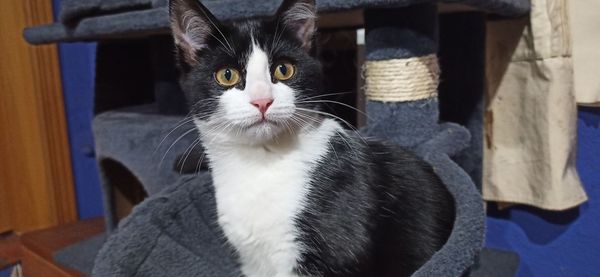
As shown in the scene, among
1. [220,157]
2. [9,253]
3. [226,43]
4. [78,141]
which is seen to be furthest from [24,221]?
[226,43]

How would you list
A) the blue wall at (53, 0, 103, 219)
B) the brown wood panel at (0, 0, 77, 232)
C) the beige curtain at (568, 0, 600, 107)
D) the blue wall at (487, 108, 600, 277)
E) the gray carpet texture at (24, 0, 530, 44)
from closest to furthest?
the gray carpet texture at (24, 0, 530, 44) → the beige curtain at (568, 0, 600, 107) → the blue wall at (487, 108, 600, 277) → the brown wood panel at (0, 0, 77, 232) → the blue wall at (53, 0, 103, 219)

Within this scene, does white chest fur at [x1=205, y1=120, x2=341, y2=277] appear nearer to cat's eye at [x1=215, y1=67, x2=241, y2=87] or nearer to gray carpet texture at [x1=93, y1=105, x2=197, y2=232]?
cat's eye at [x1=215, y1=67, x2=241, y2=87]

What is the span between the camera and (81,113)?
182cm

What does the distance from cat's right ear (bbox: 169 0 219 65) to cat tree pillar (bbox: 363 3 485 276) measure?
0.30 metres

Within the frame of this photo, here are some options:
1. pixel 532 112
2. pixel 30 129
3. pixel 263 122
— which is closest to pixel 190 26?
pixel 263 122

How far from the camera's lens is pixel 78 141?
6.00ft

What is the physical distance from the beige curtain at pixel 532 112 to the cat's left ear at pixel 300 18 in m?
0.55

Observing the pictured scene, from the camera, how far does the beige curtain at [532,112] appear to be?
1008 millimetres

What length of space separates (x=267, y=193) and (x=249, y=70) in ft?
0.65

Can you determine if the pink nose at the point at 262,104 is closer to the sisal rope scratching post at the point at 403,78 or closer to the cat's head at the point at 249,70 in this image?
the cat's head at the point at 249,70

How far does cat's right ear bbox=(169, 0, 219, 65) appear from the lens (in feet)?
2.35

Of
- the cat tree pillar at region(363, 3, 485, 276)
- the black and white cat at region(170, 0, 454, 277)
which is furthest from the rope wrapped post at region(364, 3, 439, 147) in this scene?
the black and white cat at region(170, 0, 454, 277)

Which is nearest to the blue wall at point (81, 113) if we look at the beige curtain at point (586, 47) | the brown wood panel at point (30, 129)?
the brown wood panel at point (30, 129)

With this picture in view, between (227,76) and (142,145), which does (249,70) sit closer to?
(227,76)
